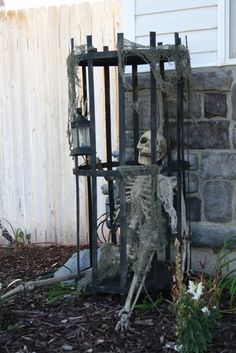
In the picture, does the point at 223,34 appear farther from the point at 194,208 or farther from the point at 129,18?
the point at 194,208

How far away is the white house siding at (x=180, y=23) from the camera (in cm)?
432

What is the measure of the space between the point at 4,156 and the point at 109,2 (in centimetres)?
179

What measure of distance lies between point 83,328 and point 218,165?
1.49m

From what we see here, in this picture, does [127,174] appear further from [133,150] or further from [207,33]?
[207,33]

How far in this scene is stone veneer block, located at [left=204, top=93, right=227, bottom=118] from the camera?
14.2ft

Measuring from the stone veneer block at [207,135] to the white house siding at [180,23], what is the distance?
415mm

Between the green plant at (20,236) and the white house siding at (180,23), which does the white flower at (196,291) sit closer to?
the white house siding at (180,23)

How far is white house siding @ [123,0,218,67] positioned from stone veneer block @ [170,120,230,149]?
1.36 ft

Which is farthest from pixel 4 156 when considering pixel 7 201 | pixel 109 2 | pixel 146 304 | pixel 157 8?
pixel 146 304

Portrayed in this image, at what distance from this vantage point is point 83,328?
11.9ft

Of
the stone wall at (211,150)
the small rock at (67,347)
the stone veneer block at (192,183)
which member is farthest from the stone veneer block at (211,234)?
the small rock at (67,347)

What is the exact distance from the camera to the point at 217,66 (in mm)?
4305

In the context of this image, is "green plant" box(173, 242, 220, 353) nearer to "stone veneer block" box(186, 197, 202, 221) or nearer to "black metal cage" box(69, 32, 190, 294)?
"black metal cage" box(69, 32, 190, 294)

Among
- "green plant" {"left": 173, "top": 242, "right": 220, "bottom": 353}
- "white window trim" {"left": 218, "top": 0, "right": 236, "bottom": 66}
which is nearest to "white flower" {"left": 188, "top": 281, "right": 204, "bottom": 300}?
"green plant" {"left": 173, "top": 242, "right": 220, "bottom": 353}
